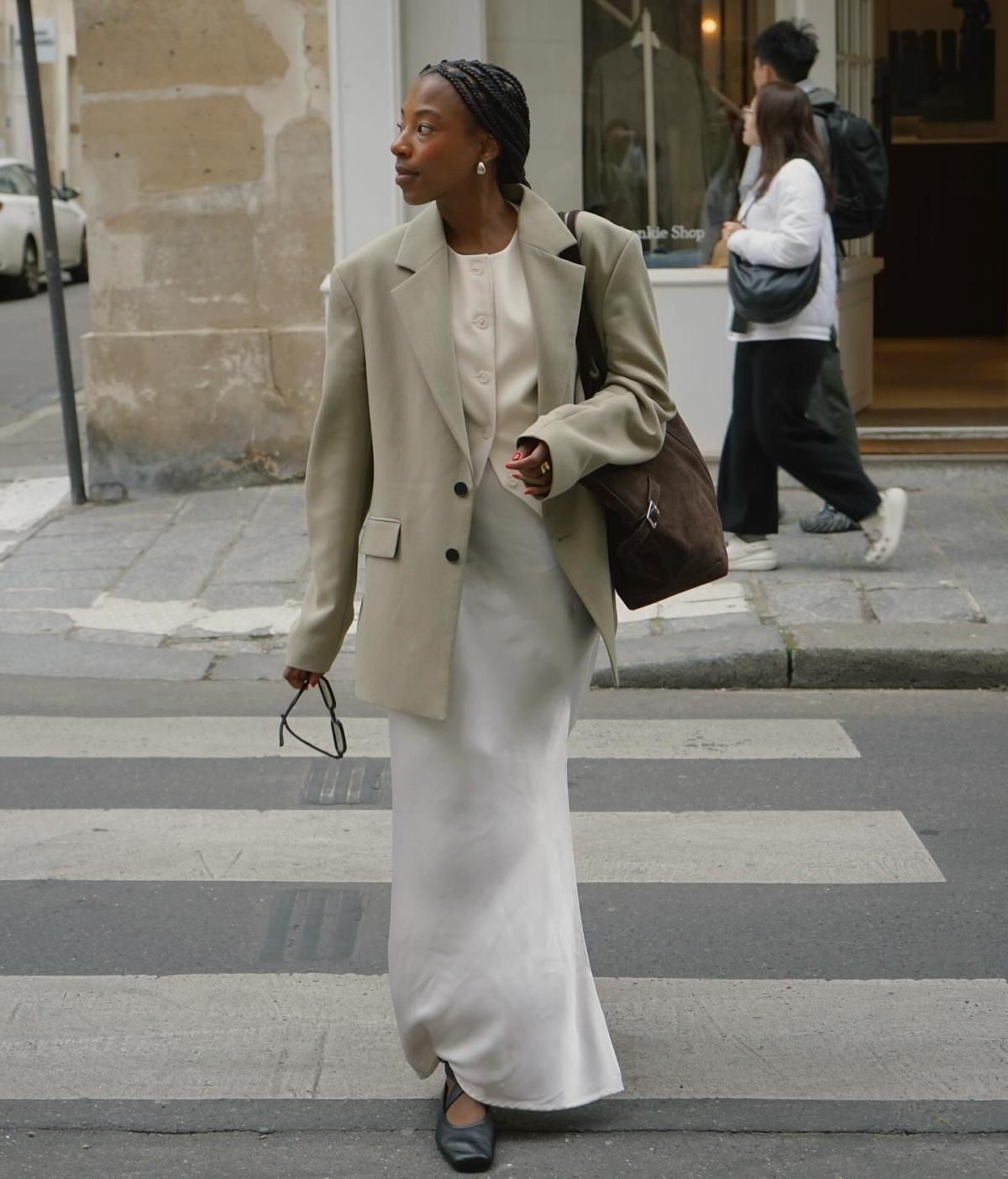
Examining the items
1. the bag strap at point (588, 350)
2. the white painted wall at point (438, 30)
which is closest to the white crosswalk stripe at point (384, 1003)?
the bag strap at point (588, 350)

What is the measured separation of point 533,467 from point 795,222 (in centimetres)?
459

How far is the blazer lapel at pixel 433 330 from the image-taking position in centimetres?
322

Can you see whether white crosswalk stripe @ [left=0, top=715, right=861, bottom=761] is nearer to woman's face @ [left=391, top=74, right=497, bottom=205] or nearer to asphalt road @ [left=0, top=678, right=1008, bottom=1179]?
asphalt road @ [left=0, top=678, right=1008, bottom=1179]

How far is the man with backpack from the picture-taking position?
25.4 ft

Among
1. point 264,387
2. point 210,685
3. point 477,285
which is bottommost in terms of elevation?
point 210,685

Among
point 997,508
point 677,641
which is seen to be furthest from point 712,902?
point 997,508

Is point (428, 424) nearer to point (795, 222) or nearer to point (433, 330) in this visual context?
point (433, 330)

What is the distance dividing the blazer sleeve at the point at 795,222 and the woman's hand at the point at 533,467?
453 centimetres

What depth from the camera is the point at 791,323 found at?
756 centimetres

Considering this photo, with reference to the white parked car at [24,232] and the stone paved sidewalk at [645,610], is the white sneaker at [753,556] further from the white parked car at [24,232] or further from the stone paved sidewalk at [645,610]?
the white parked car at [24,232]

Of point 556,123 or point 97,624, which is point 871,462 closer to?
point 556,123

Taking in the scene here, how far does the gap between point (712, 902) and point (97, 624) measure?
12.0 feet

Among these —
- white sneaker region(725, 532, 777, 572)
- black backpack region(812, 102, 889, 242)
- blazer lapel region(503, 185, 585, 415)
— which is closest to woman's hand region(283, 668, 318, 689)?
blazer lapel region(503, 185, 585, 415)

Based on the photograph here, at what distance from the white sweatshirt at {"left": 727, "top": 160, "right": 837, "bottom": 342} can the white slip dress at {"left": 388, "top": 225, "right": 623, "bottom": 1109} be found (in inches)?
169
